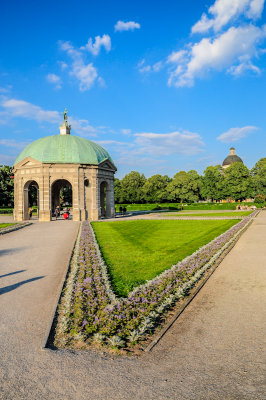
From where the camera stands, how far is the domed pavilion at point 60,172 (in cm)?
3716

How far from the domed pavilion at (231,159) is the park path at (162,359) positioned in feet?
471

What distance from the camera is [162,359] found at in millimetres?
4914

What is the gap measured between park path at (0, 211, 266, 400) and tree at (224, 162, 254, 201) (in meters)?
77.7

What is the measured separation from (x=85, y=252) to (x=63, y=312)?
714cm

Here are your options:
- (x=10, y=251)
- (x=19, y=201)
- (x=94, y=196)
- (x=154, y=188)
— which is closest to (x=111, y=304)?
(x=10, y=251)

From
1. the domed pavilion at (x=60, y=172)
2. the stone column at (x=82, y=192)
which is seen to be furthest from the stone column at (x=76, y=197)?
the stone column at (x=82, y=192)

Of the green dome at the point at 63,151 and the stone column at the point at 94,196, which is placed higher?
the green dome at the point at 63,151

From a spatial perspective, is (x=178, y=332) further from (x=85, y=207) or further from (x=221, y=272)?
(x=85, y=207)

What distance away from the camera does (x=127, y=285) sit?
29.8 ft

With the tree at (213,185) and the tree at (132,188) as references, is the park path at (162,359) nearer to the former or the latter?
the tree at (213,185)

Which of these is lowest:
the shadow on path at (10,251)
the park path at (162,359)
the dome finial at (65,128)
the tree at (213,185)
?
the park path at (162,359)

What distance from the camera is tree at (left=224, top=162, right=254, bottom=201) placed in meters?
80.8

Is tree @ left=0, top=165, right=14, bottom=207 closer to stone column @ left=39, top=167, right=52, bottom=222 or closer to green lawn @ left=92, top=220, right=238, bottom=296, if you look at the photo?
stone column @ left=39, top=167, right=52, bottom=222

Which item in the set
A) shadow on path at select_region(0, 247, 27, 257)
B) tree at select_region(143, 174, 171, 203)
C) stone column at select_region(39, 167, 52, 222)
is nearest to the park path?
shadow on path at select_region(0, 247, 27, 257)
